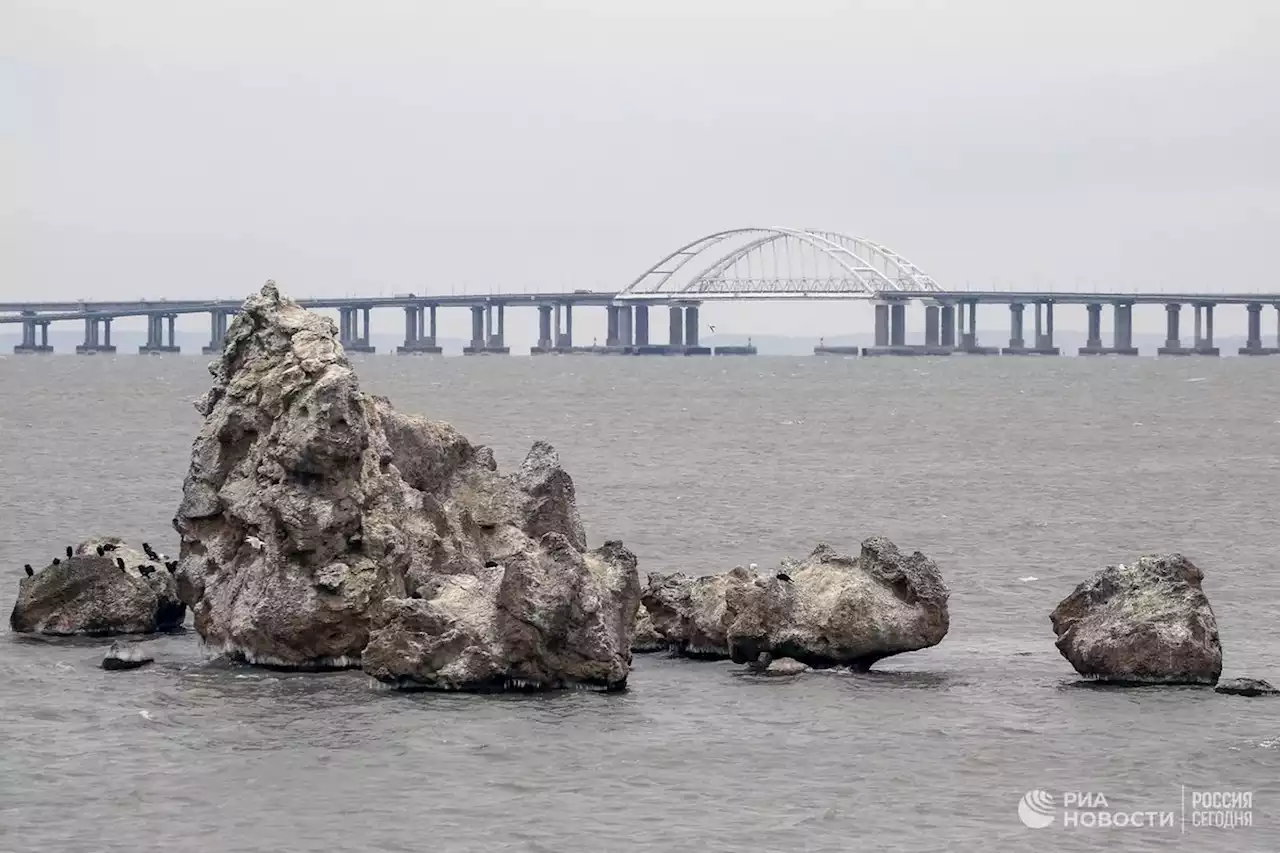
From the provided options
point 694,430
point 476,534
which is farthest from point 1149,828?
point 694,430

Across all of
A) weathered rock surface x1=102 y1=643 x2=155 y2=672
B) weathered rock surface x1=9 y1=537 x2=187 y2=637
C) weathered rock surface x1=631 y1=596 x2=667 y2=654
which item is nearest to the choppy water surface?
weathered rock surface x1=102 y1=643 x2=155 y2=672

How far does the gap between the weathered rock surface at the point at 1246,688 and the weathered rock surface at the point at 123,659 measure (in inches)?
473

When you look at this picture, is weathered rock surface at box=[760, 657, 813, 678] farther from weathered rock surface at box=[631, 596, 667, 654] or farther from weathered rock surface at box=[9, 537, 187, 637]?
weathered rock surface at box=[9, 537, 187, 637]

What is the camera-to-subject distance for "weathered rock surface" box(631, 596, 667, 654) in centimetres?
2505

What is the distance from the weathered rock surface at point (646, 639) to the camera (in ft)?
82.2

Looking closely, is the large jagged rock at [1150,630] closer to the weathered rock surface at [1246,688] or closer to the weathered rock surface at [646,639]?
the weathered rock surface at [1246,688]

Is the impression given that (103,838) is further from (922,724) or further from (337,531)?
(922,724)

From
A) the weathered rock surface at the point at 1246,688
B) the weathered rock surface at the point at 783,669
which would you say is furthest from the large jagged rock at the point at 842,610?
the weathered rock surface at the point at 1246,688

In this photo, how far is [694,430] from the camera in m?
84.8

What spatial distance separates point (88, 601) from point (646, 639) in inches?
277

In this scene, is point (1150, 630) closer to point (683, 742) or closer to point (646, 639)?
point (683, 742)

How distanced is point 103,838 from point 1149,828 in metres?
8.64

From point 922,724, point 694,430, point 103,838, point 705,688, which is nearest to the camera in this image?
point 103,838

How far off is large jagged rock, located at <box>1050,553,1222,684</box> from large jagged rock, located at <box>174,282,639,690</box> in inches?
207
